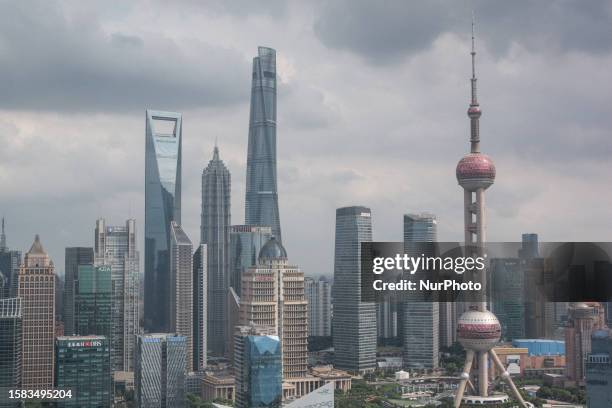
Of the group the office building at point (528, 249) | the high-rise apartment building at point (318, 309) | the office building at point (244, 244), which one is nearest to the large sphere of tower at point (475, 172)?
the office building at point (528, 249)

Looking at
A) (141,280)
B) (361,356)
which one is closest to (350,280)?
(361,356)

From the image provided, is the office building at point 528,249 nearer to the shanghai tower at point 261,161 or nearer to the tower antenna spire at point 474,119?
the tower antenna spire at point 474,119

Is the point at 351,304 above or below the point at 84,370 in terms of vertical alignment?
Answer: above

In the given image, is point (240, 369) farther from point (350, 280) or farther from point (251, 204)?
point (251, 204)

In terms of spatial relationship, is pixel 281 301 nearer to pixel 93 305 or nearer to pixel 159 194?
pixel 93 305

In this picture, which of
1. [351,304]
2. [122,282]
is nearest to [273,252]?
[351,304]

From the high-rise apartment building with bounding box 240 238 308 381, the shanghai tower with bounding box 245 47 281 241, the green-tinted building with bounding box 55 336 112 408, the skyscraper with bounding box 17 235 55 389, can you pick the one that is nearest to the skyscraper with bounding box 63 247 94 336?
the skyscraper with bounding box 17 235 55 389

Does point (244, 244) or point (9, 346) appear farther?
point (244, 244)

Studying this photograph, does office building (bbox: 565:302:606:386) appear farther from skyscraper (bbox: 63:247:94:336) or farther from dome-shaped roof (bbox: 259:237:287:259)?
skyscraper (bbox: 63:247:94:336)
